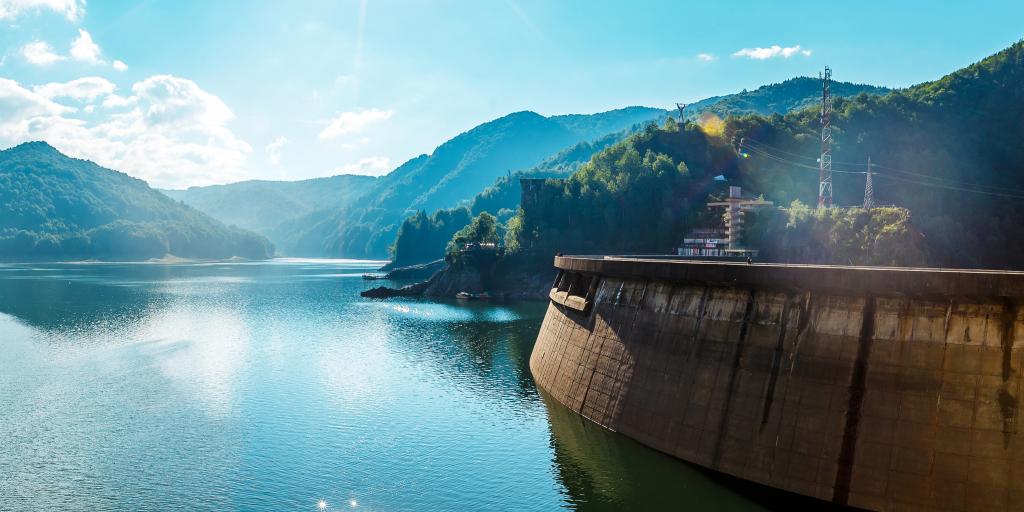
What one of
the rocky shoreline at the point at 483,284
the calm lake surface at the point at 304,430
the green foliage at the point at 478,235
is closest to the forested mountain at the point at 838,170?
the green foliage at the point at 478,235

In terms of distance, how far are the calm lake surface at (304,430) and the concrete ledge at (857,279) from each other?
27.1 ft

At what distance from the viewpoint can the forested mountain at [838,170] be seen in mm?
118938

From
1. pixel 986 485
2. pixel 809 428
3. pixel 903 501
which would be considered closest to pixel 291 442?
pixel 809 428

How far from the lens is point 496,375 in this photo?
56156mm

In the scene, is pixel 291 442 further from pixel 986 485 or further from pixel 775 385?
pixel 986 485

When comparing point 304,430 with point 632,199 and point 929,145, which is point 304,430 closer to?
point 632,199

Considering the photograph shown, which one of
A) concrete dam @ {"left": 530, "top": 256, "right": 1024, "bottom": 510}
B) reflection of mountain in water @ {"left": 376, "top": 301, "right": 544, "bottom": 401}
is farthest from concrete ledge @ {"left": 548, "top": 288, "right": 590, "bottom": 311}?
reflection of mountain in water @ {"left": 376, "top": 301, "right": 544, "bottom": 401}

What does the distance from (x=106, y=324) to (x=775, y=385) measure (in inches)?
3381

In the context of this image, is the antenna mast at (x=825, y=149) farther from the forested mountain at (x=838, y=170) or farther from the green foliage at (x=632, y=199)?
the green foliage at (x=632, y=199)

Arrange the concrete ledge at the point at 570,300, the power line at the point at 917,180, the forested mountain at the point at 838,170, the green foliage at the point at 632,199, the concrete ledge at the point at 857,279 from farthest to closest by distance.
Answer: the green foliage at the point at 632,199 < the power line at the point at 917,180 < the forested mountain at the point at 838,170 < the concrete ledge at the point at 570,300 < the concrete ledge at the point at 857,279

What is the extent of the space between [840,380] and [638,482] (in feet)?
33.6

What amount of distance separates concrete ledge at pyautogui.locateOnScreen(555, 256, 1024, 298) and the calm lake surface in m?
8.25

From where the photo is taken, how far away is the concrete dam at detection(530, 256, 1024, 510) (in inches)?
862

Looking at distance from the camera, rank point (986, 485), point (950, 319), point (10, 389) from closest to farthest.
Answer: point (986, 485) < point (950, 319) < point (10, 389)
